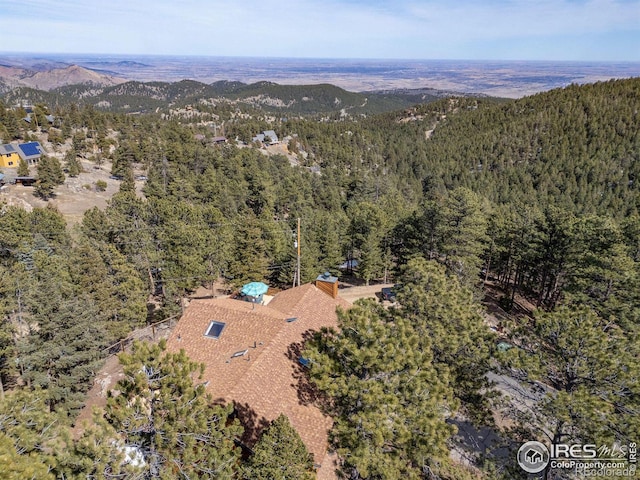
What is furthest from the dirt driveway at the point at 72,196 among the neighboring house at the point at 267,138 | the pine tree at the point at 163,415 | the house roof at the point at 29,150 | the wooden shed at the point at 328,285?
the neighboring house at the point at 267,138

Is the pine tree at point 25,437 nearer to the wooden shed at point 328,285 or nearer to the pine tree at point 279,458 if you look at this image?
the pine tree at point 279,458

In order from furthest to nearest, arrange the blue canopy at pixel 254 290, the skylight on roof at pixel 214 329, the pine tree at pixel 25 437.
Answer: the blue canopy at pixel 254 290 → the skylight on roof at pixel 214 329 → the pine tree at pixel 25 437

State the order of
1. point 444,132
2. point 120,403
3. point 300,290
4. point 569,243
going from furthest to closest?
point 444,132 → point 569,243 → point 300,290 → point 120,403

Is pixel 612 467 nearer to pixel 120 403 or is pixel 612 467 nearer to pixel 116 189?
pixel 120 403

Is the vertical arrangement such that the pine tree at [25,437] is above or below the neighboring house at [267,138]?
above

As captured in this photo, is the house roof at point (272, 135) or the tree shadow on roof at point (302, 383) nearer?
the tree shadow on roof at point (302, 383)

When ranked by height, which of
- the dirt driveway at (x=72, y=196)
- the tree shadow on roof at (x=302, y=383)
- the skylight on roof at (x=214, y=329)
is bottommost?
the dirt driveway at (x=72, y=196)

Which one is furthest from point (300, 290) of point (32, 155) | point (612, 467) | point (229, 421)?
point (32, 155)
